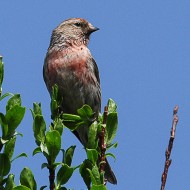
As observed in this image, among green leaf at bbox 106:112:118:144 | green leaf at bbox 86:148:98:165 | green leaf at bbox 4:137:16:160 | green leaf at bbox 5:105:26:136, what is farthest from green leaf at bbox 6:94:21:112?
green leaf at bbox 106:112:118:144

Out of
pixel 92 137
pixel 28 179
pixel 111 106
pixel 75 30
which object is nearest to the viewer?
pixel 28 179

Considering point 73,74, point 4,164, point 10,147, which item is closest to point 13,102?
point 10,147

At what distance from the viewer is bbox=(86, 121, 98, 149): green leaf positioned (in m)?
2.90

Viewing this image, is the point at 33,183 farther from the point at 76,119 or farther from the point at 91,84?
the point at 91,84

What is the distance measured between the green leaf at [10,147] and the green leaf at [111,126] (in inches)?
27.0

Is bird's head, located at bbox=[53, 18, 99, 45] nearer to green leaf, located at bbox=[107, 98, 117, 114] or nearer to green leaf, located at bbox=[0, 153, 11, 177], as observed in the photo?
green leaf, located at bbox=[107, 98, 117, 114]

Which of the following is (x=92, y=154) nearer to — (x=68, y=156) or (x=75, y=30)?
(x=68, y=156)

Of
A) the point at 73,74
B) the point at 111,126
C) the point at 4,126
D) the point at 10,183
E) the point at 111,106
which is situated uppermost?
the point at 73,74

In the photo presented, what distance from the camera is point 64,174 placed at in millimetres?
2656

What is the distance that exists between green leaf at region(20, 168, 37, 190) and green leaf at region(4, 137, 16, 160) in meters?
0.12

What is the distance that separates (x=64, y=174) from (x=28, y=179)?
0.22m

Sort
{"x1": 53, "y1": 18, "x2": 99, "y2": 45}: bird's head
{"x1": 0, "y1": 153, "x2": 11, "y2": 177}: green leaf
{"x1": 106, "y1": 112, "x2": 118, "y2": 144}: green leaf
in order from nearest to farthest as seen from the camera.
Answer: {"x1": 0, "y1": 153, "x2": 11, "y2": 177}: green leaf < {"x1": 106, "y1": 112, "x2": 118, "y2": 144}: green leaf < {"x1": 53, "y1": 18, "x2": 99, "y2": 45}: bird's head

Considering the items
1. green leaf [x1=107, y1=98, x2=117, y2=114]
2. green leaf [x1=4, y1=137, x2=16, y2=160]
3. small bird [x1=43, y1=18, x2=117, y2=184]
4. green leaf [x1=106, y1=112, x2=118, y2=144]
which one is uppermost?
small bird [x1=43, y1=18, x2=117, y2=184]

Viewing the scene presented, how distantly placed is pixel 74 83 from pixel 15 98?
448 cm
